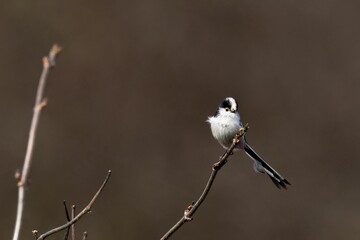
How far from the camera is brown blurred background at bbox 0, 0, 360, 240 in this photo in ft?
20.0

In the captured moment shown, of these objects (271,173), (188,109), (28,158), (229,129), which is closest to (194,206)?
(28,158)

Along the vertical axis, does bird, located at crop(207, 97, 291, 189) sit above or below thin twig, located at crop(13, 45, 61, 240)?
above

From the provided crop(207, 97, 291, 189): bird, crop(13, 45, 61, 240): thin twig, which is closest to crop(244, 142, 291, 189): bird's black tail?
crop(207, 97, 291, 189): bird

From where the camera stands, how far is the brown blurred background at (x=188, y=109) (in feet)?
20.0

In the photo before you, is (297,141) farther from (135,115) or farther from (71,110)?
(71,110)

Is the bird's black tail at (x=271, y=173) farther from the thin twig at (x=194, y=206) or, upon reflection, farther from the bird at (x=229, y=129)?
the thin twig at (x=194, y=206)

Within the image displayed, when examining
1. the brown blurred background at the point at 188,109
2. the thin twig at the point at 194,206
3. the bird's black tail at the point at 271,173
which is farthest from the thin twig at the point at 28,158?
the brown blurred background at the point at 188,109

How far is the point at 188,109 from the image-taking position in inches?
248

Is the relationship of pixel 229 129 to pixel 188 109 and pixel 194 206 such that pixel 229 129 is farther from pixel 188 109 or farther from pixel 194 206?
pixel 188 109

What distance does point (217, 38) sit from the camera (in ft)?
21.0

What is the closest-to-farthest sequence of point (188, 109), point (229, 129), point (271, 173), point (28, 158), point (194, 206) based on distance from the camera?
point (28, 158) → point (194, 206) → point (271, 173) → point (229, 129) → point (188, 109)

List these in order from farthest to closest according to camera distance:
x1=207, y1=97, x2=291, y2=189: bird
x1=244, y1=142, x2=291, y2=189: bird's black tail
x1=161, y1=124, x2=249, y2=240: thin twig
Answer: x1=207, y1=97, x2=291, y2=189: bird < x1=244, y1=142, x2=291, y2=189: bird's black tail < x1=161, y1=124, x2=249, y2=240: thin twig

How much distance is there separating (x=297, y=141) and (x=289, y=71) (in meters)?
0.60

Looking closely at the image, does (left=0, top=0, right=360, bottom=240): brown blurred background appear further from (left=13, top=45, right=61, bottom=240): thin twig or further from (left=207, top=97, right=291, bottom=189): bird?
(left=13, top=45, right=61, bottom=240): thin twig
